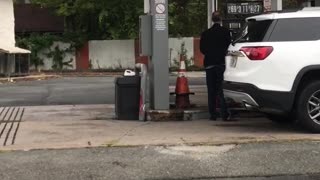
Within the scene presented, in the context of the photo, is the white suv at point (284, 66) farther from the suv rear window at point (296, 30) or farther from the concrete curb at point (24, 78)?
the concrete curb at point (24, 78)

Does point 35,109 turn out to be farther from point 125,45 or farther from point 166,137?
point 125,45

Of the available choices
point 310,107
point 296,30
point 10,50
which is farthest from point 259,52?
point 10,50

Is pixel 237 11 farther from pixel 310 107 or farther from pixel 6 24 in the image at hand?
pixel 6 24

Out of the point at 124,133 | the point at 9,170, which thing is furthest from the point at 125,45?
the point at 9,170

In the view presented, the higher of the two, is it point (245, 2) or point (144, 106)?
point (245, 2)

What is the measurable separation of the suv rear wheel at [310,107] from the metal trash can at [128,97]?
3.69 meters

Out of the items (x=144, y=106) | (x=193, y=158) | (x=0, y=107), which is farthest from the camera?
(x=0, y=107)

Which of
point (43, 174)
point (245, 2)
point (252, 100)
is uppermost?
point (245, 2)

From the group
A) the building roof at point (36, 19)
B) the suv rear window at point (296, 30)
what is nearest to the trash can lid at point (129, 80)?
the suv rear window at point (296, 30)

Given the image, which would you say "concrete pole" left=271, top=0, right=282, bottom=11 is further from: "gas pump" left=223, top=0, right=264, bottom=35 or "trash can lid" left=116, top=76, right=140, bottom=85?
"trash can lid" left=116, top=76, right=140, bottom=85

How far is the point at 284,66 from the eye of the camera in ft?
30.8

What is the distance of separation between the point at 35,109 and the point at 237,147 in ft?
23.9

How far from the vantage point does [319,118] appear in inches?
380

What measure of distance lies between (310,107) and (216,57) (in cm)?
234
